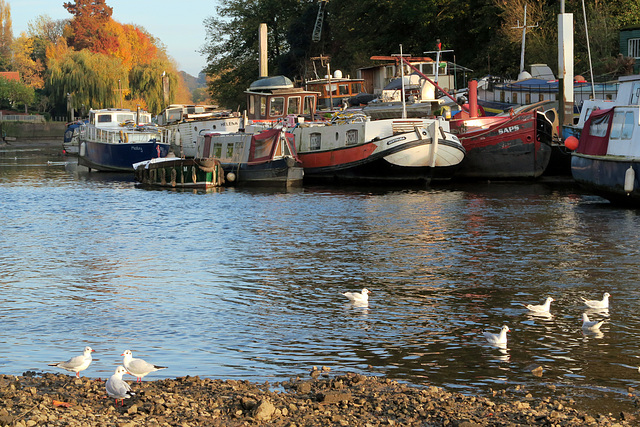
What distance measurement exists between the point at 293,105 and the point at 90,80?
177 feet

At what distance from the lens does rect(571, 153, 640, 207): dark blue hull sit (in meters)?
26.1

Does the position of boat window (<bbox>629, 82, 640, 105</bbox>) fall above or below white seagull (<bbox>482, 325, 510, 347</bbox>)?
above

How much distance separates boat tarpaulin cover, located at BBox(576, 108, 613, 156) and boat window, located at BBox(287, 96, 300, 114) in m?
18.9

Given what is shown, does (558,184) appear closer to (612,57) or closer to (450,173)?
(450,173)

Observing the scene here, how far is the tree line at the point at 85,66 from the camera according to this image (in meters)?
93.4

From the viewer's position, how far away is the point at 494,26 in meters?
60.2

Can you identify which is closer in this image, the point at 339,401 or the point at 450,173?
the point at 339,401

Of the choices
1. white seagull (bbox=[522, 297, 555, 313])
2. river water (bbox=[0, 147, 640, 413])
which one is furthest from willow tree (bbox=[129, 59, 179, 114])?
white seagull (bbox=[522, 297, 555, 313])

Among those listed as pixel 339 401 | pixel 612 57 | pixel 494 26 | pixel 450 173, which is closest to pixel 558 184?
pixel 450 173

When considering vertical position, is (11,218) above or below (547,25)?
below

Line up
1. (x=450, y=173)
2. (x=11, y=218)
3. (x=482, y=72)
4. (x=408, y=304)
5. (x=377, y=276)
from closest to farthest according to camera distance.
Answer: (x=408, y=304) < (x=377, y=276) < (x=11, y=218) < (x=450, y=173) < (x=482, y=72)

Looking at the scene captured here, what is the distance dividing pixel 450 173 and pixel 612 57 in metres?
21.0

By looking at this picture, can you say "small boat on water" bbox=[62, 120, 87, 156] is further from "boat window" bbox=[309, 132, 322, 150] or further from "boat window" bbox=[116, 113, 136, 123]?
"boat window" bbox=[309, 132, 322, 150]

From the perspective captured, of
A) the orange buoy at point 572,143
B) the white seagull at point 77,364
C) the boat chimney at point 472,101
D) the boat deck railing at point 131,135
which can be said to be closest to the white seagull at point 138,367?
the white seagull at point 77,364
